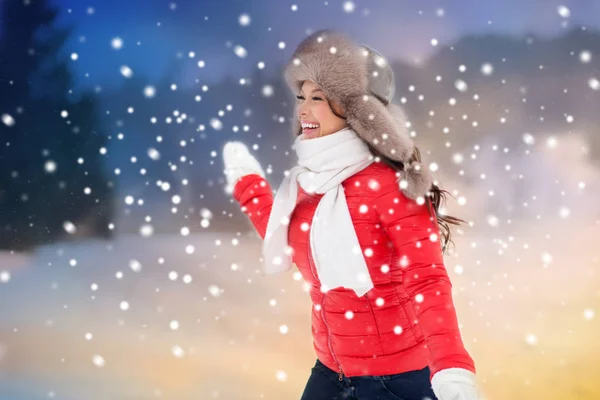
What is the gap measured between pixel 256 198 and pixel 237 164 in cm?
16

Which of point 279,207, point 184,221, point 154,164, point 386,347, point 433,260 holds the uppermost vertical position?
point 154,164

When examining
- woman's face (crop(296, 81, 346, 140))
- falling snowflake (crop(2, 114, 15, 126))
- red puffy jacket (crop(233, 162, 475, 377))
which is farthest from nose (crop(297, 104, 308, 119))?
falling snowflake (crop(2, 114, 15, 126))

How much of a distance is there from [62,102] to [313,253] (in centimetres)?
216

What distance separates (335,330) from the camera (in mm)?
1523

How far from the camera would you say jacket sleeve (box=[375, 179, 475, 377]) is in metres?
1.27

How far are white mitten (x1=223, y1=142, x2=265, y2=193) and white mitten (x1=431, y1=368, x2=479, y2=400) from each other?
0.99 meters

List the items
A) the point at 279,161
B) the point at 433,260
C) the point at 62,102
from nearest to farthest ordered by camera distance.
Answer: the point at 433,260, the point at 279,161, the point at 62,102

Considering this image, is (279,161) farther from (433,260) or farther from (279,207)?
(433,260)

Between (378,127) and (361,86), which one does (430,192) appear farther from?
(361,86)

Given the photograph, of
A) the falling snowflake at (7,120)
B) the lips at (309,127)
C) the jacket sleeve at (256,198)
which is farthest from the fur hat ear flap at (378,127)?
the falling snowflake at (7,120)

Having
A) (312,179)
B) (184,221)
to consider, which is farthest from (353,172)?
(184,221)

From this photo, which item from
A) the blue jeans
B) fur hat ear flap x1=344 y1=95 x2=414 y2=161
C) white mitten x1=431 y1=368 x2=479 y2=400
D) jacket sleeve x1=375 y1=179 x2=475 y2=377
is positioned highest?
fur hat ear flap x1=344 y1=95 x2=414 y2=161

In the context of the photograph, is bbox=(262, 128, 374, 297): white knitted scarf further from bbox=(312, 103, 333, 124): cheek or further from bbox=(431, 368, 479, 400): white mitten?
bbox=(431, 368, 479, 400): white mitten

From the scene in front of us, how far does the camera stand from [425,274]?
1347mm
